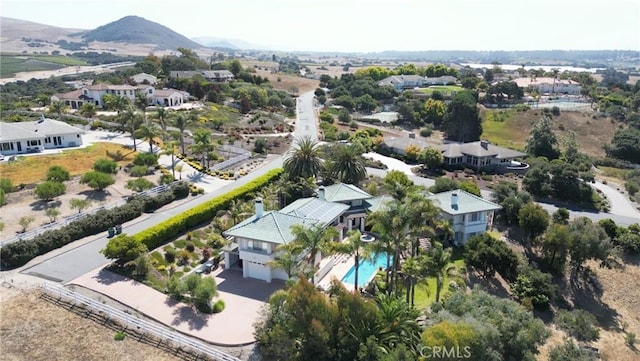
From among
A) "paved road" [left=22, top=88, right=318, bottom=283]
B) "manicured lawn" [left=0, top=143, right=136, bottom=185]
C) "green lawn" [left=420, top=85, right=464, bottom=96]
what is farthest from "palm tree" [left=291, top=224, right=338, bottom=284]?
"green lawn" [left=420, top=85, right=464, bottom=96]

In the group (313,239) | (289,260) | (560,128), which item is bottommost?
(560,128)

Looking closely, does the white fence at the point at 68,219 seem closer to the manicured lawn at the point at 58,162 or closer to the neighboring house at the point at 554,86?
the manicured lawn at the point at 58,162

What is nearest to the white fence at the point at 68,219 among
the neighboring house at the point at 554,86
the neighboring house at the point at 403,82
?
the neighboring house at the point at 403,82

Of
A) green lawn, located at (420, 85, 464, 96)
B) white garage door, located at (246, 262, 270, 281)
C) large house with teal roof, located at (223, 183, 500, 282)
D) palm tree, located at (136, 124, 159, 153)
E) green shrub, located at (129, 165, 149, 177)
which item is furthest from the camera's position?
green lawn, located at (420, 85, 464, 96)

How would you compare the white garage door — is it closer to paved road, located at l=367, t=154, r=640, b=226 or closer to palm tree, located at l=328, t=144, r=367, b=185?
palm tree, located at l=328, t=144, r=367, b=185

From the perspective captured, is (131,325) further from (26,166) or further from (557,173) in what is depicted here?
(557,173)

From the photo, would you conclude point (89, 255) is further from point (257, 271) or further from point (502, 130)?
point (502, 130)

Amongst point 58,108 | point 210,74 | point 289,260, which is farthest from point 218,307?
point 210,74
